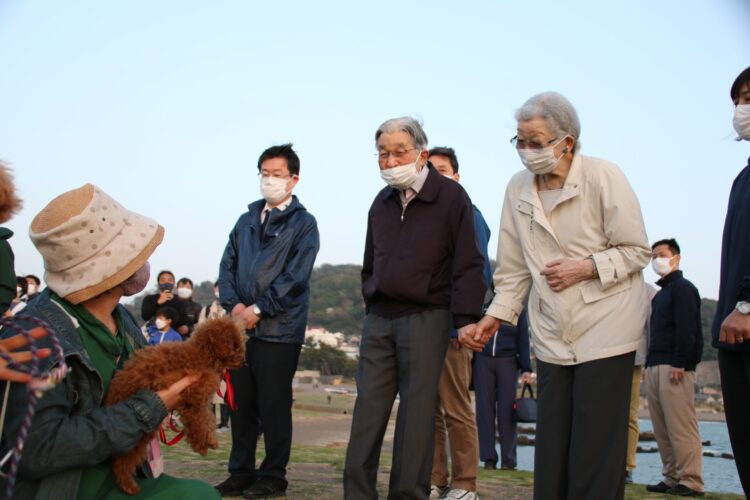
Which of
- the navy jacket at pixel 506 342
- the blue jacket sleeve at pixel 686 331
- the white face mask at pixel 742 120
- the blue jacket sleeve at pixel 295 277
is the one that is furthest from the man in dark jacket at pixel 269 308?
the blue jacket sleeve at pixel 686 331

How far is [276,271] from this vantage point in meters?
6.18

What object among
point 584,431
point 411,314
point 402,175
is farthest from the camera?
point 402,175

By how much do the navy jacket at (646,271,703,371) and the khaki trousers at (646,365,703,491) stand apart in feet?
0.54

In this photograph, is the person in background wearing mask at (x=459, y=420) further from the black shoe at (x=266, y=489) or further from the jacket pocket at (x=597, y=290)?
the jacket pocket at (x=597, y=290)

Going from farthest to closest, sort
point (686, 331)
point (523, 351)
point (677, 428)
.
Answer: point (523, 351)
point (677, 428)
point (686, 331)

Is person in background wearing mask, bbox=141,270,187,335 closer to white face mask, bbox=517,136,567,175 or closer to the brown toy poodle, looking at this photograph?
white face mask, bbox=517,136,567,175

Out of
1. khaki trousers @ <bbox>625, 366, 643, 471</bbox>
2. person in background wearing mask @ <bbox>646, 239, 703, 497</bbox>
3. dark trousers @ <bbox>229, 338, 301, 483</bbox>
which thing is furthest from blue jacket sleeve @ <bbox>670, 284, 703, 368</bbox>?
dark trousers @ <bbox>229, 338, 301, 483</bbox>

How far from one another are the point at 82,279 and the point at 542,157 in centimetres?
239

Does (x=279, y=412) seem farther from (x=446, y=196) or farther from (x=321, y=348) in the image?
(x=321, y=348)

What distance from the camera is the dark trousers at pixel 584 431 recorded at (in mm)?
3775

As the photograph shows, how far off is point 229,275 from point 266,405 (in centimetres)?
117

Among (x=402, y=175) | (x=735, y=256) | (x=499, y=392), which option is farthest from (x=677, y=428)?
(x=402, y=175)

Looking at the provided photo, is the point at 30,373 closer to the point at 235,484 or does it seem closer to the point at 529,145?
the point at 529,145

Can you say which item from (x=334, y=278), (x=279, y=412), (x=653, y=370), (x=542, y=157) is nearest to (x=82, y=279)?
(x=542, y=157)
